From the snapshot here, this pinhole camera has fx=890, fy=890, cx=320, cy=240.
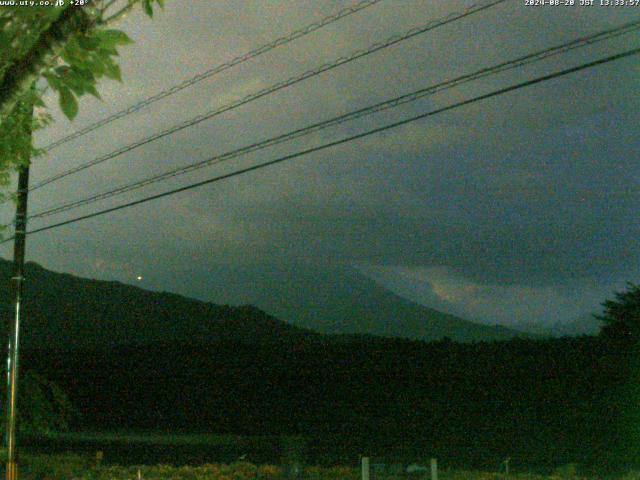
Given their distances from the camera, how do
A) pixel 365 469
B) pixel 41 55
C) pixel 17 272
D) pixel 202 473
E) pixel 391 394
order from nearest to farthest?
1. pixel 41 55
2. pixel 365 469
3. pixel 17 272
4. pixel 202 473
5. pixel 391 394

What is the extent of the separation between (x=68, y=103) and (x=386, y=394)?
73.1 feet

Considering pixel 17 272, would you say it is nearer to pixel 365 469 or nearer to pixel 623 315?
pixel 365 469

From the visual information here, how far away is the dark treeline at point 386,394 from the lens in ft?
66.9

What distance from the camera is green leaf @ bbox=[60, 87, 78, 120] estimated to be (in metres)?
3.72

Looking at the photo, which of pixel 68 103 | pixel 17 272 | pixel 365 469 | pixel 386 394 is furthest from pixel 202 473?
pixel 68 103

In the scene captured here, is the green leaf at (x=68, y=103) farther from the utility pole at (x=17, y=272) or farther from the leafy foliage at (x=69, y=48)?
the utility pole at (x=17, y=272)

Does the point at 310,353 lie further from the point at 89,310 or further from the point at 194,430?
the point at 89,310

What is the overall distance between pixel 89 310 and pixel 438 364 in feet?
220

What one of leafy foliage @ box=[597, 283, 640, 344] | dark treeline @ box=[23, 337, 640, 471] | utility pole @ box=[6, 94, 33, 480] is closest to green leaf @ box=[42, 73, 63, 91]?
utility pole @ box=[6, 94, 33, 480]

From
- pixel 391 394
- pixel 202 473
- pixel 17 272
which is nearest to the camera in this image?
pixel 17 272

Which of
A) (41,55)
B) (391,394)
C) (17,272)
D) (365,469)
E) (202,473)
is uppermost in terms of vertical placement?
(17,272)

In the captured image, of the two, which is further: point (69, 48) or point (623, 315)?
point (623, 315)

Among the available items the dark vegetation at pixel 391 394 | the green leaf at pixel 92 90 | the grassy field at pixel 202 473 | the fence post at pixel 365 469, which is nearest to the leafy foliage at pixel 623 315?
the dark vegetation at pixel 391 394

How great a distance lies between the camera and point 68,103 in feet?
12.3
